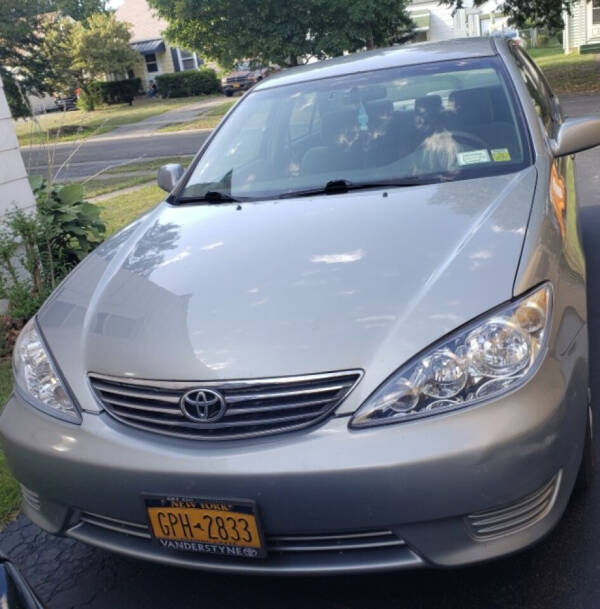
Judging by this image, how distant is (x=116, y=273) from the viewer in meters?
2.92

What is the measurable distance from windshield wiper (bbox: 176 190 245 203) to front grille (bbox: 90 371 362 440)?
140cm

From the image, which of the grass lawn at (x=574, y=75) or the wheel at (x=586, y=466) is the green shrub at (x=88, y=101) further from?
the wheel at (x=586, y=466)

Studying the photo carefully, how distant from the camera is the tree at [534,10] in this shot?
72.0ft

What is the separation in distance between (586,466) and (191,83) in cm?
4047

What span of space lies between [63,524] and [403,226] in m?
1.52

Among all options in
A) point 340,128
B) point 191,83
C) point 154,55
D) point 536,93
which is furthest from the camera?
point 154,55

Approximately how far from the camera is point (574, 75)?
21672 millimetres

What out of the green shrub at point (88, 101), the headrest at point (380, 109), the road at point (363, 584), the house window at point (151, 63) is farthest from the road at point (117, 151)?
the house window at point (151, 63)

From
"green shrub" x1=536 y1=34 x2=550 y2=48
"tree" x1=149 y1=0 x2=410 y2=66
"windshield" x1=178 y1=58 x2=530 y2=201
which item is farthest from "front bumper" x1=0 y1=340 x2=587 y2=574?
"green shrub" x1=536 y1=34 x2=550 y2=48

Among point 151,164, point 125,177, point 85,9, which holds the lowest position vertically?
point 151,164

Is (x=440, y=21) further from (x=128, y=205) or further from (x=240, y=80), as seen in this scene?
(x=128, y=205)

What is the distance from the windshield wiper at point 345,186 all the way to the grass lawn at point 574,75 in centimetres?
1571

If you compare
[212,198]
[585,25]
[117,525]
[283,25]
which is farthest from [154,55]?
[117,525]

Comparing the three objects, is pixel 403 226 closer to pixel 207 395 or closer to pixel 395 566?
pixel 207 395
